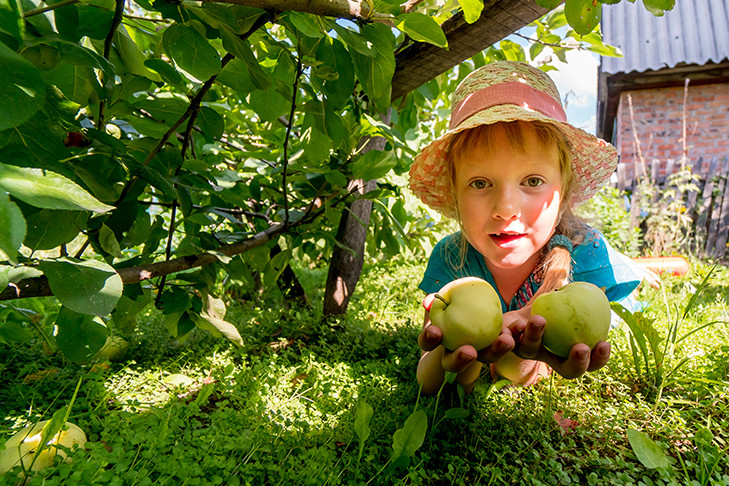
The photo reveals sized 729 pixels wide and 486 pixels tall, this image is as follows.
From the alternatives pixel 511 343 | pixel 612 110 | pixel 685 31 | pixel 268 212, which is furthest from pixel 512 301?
pixel 612 110

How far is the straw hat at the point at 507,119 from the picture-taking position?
1.54 m

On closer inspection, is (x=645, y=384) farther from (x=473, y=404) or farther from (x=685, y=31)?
(x=685, y=31)

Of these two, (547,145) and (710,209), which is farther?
(710,209)

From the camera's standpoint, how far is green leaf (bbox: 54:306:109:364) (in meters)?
0.95

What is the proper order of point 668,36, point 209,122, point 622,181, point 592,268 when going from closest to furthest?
point 209,122, point 592,268, point 622,181, point 668,36

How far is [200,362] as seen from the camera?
190 centimetres

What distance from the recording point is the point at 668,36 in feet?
27.0

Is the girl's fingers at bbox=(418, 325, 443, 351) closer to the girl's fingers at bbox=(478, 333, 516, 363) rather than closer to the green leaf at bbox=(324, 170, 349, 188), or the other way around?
the girl's fingers at bbox=(478, 333, 516, 363)

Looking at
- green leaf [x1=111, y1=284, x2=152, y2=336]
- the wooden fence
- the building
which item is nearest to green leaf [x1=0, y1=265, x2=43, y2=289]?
green leaf [x1=111, y1=284, x2=152, y2=336]

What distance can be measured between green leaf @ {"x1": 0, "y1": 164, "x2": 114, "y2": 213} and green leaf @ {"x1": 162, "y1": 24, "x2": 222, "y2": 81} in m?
0.50

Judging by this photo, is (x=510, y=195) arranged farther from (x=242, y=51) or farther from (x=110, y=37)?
(x=110, y=37)

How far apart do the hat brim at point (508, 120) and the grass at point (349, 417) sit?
1.99 feet

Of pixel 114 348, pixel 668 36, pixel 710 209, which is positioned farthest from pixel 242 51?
pixel 668 36

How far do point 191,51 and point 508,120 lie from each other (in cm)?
96
